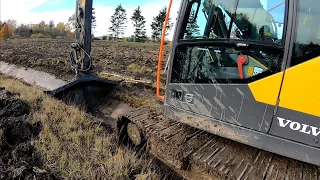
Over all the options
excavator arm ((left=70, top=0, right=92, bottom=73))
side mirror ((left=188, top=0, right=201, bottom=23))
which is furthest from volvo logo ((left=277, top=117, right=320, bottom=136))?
excavator arm ((left=70, top=0, right=92, bottom=73))

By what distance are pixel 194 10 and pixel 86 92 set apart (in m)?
3.61

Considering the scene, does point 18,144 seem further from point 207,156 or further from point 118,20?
point 118,20

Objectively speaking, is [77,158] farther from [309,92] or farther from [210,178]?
[309,92]

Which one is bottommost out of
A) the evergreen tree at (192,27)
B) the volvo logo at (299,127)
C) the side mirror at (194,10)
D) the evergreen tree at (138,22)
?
the volvo logo at (299,127)

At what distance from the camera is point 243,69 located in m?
2.60

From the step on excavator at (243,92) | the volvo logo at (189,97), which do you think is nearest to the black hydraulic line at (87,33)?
the step on excavator at (243,92)

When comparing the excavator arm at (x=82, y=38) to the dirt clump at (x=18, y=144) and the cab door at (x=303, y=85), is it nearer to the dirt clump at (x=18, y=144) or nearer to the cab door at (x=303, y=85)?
the dirt clump at (x=18, y=144)

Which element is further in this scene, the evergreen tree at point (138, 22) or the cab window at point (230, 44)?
the evergreen tree at point (138, 22)

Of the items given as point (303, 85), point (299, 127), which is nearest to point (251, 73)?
point (303, 85)

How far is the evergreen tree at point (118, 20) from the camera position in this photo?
6347cm

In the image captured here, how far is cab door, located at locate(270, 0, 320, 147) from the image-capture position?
6.79 ft

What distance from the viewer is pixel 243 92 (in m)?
2.48

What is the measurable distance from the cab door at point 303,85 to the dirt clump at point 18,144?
237cm

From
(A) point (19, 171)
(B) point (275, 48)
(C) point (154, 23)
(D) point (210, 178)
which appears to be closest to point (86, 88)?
(A) point (19, 171)
